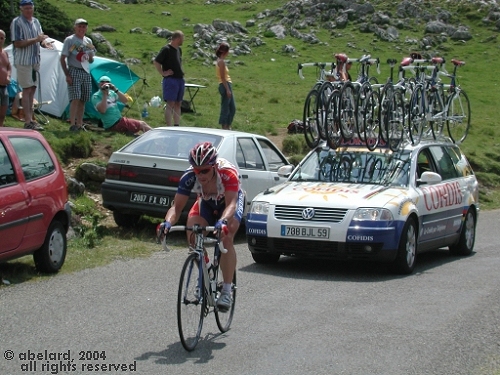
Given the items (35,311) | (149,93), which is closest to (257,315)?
(35,311)

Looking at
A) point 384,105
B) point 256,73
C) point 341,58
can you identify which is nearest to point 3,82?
point 341,58

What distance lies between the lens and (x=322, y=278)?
11664mm

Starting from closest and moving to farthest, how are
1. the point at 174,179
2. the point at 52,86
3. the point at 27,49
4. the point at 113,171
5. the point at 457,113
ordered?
the point at 174,179, the point at 113,171, the point at 27,49, the point at 457,113, the point at 52,86

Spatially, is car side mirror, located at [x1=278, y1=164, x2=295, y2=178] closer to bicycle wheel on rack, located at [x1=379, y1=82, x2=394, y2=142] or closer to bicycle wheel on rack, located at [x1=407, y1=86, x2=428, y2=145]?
bicycle wheel on rack, located at [x1=379, y1=82, x2=394, y2=142]

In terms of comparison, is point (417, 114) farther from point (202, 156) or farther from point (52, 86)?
point (202, 156)

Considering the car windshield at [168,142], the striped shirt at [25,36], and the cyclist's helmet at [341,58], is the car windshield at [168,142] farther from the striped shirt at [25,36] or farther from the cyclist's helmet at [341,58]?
the striped shirt at [25,36]

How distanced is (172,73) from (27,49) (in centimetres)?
301

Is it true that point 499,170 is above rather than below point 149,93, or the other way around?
below

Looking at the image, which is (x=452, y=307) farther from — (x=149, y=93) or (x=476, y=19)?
(x=476, y=19)

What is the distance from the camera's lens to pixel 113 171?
557 inches

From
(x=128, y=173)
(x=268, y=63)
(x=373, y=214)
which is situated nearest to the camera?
(x=373, y=214)

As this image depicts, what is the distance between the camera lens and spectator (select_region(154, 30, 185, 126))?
1855cm

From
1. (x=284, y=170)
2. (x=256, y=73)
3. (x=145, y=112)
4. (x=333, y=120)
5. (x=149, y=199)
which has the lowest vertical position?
(x=256, y=73)

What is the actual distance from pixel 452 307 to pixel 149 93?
16.2 meters
